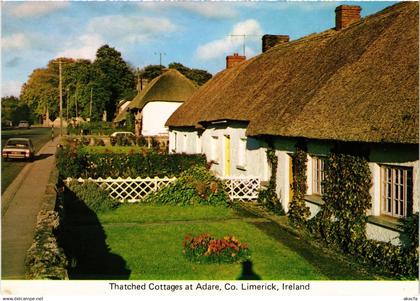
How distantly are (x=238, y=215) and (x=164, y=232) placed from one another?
3.20 metres

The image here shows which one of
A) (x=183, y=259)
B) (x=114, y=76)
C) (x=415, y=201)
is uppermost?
(x=114, y=76)

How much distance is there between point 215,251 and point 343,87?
5229mm

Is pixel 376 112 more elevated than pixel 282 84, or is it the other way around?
pixel 282 84

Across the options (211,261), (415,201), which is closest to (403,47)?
(415,201)

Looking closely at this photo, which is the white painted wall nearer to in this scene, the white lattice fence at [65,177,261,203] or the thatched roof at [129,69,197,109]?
the white lattice fence at [65,177,261,203]

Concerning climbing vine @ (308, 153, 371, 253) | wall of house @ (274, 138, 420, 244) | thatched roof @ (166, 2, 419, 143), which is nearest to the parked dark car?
thatched roof @ (166, 2, 419, 143)

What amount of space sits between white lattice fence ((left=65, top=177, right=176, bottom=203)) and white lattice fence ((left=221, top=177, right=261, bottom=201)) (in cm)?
211

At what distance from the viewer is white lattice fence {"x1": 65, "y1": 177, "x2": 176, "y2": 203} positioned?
17312 millimetres

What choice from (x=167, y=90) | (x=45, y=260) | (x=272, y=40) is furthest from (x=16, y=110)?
(x=45, y=260)

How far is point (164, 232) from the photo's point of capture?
1268 cm

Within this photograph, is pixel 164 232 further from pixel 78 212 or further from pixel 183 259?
pixel 78 212

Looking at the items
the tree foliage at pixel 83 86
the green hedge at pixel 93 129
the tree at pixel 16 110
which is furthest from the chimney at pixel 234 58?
the tree at pixel 16 110

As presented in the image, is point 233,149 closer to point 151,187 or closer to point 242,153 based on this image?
point 242,153

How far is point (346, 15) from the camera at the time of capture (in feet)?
58.6
